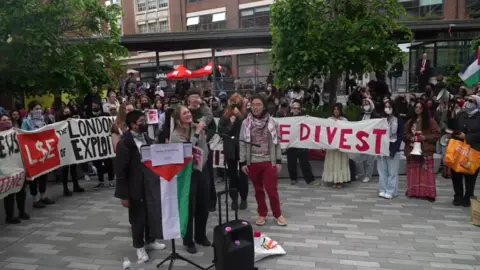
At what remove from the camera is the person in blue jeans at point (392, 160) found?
725 cm

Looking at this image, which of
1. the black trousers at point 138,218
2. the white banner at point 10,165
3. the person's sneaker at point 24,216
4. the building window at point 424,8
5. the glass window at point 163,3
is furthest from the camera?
the glass window at point 163,3

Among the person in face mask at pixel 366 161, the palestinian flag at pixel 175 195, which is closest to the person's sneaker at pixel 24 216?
the palestinian flag at pixel 175 195

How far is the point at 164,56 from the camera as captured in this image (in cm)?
4100

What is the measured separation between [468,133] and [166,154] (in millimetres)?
4773

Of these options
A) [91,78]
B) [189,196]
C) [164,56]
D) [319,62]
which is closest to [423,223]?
[189,196]

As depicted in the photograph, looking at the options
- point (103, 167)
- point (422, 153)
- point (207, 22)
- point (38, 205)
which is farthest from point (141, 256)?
point (207, 22)

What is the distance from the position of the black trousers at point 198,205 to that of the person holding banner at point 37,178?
3514mm

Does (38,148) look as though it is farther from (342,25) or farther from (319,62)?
(342,25)

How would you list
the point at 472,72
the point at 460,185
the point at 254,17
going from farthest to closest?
the point at 254,17, the point at 472,72, the point at 460,185

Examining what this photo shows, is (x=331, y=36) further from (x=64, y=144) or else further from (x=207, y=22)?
(x=207, y=22)

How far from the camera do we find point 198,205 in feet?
17.2

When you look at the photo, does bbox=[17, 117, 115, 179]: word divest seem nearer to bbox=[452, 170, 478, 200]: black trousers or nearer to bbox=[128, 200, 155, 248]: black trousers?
bbox=[128, 200, 155, 248]: black trousers

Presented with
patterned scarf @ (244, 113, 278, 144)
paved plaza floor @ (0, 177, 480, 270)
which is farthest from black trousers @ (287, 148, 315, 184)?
patterned scarf @ (244, 113, 278, 144)

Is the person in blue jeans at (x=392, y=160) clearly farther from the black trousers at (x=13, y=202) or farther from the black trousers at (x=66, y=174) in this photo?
the black trousers at (x=13, y=202)
